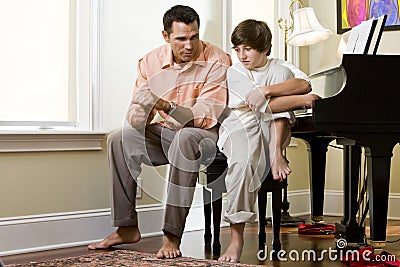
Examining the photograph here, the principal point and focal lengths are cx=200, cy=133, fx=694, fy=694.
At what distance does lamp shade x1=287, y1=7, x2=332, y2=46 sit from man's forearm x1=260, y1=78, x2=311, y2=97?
1407 millimetres

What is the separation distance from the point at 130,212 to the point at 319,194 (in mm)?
1297

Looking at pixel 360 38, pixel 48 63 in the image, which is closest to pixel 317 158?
pixel 360 38

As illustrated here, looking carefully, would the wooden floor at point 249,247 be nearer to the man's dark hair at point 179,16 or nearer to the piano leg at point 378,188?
the piano leg at point 378,188

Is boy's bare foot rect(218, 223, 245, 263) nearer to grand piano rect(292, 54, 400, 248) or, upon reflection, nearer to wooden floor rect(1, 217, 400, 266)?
wooden floor rect(1, 217, 400, 266)

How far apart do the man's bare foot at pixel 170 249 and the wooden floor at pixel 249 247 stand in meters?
0.15

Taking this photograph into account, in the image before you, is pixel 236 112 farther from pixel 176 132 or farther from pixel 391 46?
pixel 391 46

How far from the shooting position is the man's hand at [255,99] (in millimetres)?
3320

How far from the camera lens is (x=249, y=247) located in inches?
148

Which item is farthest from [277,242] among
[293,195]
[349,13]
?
[349,13]

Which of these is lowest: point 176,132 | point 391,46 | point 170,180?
point 170,180

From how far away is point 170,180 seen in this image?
3.31 m

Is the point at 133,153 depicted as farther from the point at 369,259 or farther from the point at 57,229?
the point at 369,259

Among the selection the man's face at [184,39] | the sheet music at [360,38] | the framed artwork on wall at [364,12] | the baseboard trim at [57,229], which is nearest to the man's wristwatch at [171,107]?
the man's face at [184,39]

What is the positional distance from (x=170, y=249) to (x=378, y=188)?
39.8 inches
